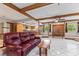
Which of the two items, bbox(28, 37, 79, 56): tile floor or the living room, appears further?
bbox(28, 37, 79, 56): tile floor

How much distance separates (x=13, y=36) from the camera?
416 centimetres

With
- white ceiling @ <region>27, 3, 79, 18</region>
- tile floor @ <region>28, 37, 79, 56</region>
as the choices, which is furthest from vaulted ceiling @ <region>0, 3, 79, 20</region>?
tile floor @ <region>28, 37, 79, 56</region>

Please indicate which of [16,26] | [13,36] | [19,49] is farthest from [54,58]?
[16,26]

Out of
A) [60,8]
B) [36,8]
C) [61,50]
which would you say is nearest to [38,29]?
[60,8]

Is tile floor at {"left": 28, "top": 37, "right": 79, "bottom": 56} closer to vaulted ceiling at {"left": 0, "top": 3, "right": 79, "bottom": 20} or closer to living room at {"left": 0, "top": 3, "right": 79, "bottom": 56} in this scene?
living room at {"left": 0, "top": 3, "right": 79, "bottom": 56}

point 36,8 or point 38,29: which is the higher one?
point 36,8

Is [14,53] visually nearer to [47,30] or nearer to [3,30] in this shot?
[3,30]

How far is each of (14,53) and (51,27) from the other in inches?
504

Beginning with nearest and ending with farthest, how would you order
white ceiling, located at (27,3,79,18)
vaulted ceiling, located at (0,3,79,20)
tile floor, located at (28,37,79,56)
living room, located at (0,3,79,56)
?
living room, located at (0,3,79,56) → tile floor, located at (28,37,79,56) → vaulted ceiling, located at (0,3,79,20) → white ceiling, located at (27,3,79,18)

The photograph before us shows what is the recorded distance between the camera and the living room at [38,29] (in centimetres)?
417

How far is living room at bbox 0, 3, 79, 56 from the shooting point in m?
4.17

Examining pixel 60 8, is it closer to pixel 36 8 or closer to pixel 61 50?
pixel 36 8

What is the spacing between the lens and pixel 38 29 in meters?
14.8

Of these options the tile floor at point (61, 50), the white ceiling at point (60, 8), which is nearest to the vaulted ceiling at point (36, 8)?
the white ceiling at point (60, 8)
